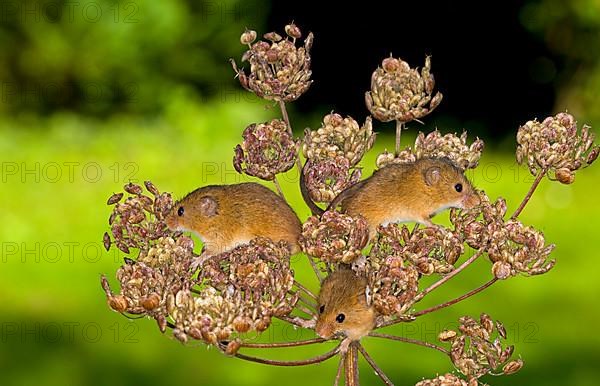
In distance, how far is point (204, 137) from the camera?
10180 millimetres

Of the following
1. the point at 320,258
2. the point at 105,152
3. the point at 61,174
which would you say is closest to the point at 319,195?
the point at 320,258

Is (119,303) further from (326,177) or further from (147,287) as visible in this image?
(326,177)

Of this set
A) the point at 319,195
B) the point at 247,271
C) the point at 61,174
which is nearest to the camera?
the point at 247,271

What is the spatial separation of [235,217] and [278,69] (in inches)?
10.2

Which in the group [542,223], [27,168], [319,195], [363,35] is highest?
[363,35]

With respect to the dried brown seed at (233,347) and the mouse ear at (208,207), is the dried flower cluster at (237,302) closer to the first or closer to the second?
Result: the dried brown seed at (233,347)

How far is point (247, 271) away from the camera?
1.57 meters

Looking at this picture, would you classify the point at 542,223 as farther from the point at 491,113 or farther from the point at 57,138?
the point at 57,138

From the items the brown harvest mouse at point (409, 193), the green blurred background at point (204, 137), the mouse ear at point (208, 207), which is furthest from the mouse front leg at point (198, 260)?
the green blurred background at point (204, 137)

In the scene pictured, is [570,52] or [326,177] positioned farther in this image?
[570,52]

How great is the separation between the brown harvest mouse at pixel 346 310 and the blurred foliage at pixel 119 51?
9.88m

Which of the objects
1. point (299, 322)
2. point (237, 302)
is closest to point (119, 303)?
point (237, 302)

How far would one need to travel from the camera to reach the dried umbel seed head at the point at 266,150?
1798 millimetres

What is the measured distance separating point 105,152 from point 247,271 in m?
8.08
